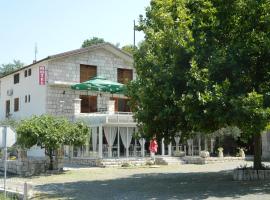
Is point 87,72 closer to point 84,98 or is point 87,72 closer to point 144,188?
point 84,98

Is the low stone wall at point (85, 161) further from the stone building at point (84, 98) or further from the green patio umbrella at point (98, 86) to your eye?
the green patio umbrella at point (98, 86)

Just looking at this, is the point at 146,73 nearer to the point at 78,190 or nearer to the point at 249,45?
the point at 249,45

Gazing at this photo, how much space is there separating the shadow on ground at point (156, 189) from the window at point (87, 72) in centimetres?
1713

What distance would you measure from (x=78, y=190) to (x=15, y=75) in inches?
A: 1009

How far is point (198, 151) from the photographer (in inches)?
1369

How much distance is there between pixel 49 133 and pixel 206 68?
431 inches

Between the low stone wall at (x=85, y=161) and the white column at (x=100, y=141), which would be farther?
the white column at (x=100, y=141)

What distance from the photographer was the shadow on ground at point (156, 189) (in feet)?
48.9

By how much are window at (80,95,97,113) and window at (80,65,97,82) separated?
1511mm

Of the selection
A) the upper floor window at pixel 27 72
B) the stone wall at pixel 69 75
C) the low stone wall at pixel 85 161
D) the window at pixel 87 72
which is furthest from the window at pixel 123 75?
the low stone wall at pixel 85 161

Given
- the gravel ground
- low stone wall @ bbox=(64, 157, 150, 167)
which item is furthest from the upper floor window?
the gravel ground

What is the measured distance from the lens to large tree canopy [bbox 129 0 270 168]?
15.3 meters

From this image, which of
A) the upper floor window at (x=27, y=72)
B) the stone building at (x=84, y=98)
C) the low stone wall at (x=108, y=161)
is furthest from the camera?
the upper floor window at (x=27, y=72)

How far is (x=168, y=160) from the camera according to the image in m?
31.1
